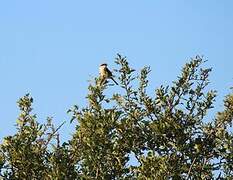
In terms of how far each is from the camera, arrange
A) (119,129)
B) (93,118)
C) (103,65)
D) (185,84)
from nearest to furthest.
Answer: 1. (93,118)
2. (119,129)
3. (185,84)
4. (103,65)

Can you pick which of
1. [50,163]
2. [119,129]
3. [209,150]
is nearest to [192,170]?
[209,150]

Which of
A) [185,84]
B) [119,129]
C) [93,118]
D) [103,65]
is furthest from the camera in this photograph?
[103,65]

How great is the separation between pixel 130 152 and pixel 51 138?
2591mm

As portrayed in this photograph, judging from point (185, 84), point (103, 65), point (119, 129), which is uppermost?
point (103, 65)

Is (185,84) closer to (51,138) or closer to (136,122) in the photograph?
(136,122)

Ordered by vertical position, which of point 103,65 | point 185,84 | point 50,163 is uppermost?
point 103,65

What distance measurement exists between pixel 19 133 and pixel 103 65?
17.0ft

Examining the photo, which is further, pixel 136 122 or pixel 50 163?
pixel 136 122

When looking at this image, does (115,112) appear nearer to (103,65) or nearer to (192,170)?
(192,170)

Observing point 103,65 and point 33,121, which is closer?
point 33,121

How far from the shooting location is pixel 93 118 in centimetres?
2273

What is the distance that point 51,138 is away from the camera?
24.0 metres

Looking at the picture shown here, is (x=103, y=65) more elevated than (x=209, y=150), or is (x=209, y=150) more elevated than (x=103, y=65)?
(x=103, y=65)

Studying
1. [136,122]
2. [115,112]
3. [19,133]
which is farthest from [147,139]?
[19,133]
